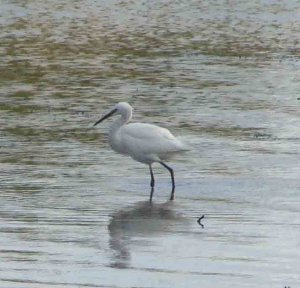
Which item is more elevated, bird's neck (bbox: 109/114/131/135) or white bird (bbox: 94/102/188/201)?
bird's neck (bbox: 109/114/131/135)

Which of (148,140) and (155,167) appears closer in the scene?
(148,140)

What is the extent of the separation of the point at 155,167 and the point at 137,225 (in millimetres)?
3816

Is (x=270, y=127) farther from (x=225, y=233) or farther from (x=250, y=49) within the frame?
(x=250, y=49)

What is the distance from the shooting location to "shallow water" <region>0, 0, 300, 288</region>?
10.9 m

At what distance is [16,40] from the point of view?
3322cm

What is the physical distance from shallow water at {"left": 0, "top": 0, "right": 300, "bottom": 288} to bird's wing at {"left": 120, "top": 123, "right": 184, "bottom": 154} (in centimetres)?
42

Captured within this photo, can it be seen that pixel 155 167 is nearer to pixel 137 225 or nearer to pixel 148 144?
pixel 148 144

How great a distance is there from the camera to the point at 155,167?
16.6 metres

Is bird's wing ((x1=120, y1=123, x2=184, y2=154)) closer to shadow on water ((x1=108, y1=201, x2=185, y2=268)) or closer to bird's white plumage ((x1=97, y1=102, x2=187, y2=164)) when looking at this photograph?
bird's white plumage ((x1=97, y1=102, x2=187, y2=164))

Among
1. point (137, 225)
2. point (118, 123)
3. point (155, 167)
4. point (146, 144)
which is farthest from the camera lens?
point (155, 167)

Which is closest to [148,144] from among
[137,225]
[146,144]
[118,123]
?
[146,144]

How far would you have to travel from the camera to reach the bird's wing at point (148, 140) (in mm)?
15242

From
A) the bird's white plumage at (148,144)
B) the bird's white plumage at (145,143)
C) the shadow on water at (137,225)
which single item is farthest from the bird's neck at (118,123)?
the shadow on water at (137,225)

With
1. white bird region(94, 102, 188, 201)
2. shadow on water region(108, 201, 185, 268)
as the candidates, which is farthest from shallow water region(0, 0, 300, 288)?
white bird region(94, 102, 188, 201)
